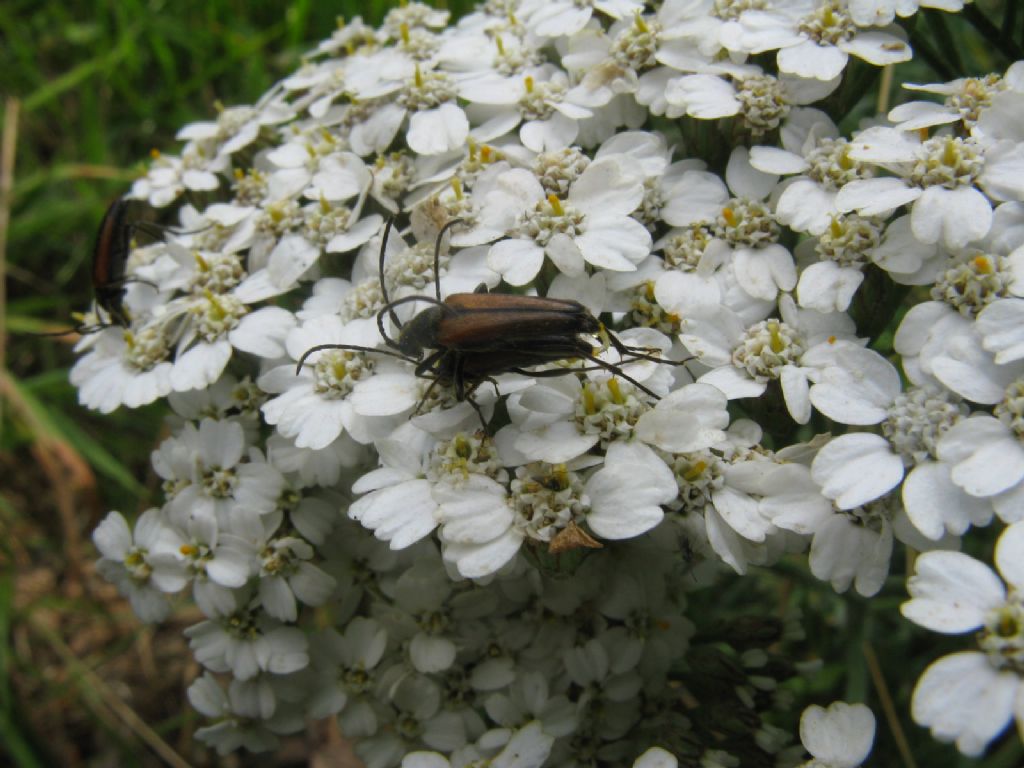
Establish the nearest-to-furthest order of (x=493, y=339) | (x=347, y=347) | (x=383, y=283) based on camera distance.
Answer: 1. (x=493, y=339)
2. (x=347, y=347)
3. (x=383, y=283)

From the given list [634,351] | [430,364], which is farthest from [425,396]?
[634,351]

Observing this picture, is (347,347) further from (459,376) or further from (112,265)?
(112,265)

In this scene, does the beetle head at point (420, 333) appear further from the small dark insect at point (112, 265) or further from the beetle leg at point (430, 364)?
the small dark insect at point (112, 265)

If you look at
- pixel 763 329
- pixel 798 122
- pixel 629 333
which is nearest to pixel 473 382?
pixel 629 333

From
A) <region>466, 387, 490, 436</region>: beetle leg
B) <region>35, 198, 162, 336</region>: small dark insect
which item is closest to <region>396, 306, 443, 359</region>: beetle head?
<region>466, 387, 490, 436</region>: beetle leg

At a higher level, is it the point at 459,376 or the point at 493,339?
the point at 493,339

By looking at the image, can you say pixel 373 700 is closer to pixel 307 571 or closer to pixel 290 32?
pixel 307 571
